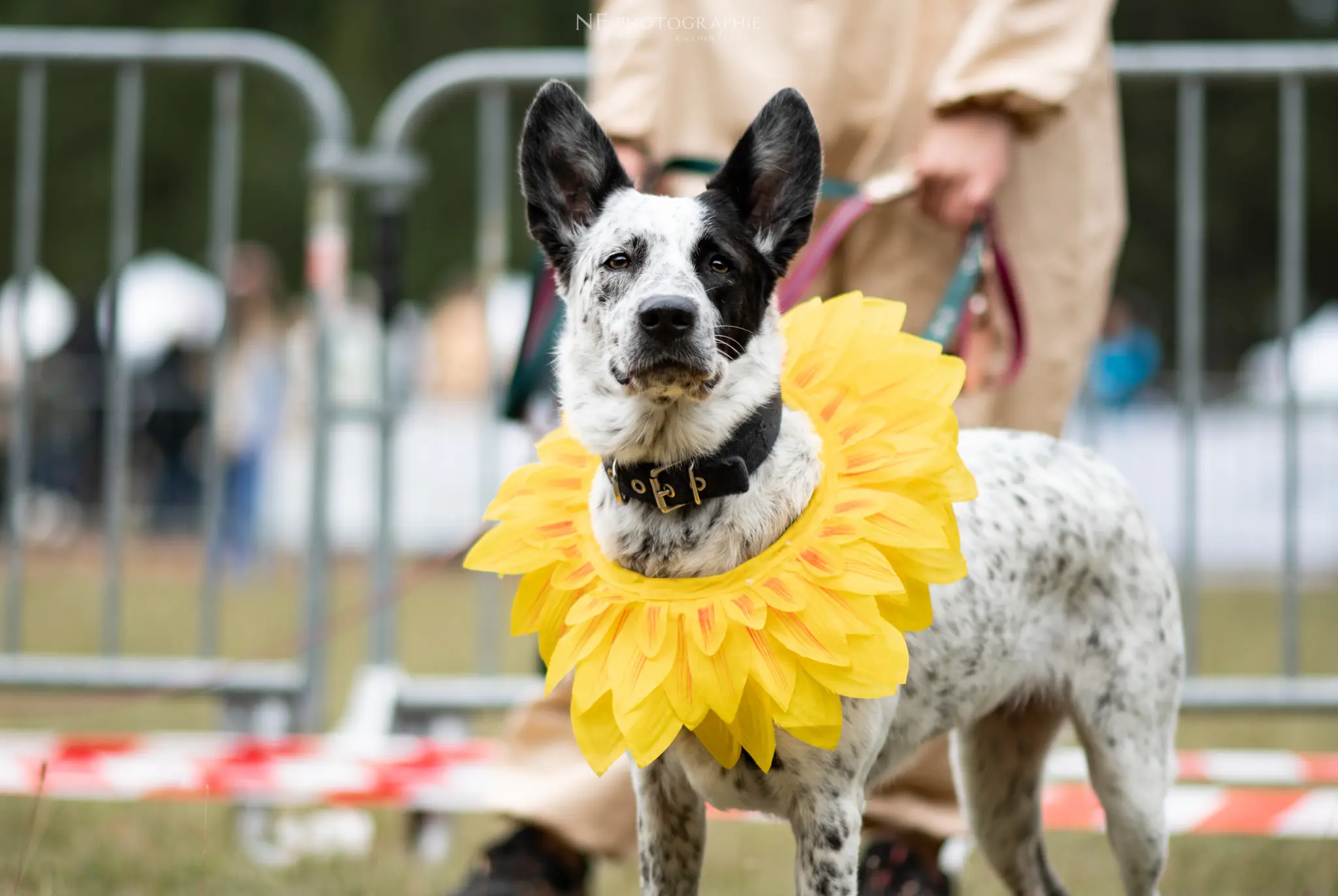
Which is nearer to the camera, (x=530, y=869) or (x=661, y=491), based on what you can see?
(x=661, y=491)

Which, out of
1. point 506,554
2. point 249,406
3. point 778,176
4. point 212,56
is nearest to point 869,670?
point 506,554

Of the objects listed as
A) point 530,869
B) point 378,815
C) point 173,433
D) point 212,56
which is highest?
point 212,56

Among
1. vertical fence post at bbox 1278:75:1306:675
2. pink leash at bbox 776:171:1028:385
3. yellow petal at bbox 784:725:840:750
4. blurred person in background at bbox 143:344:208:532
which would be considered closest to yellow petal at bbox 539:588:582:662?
yellow petal at bbox 784:725:840:750

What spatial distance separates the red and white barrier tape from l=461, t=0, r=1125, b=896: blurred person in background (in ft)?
1.44

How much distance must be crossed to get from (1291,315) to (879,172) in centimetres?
199

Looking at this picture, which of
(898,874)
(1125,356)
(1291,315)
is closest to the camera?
(898,874)

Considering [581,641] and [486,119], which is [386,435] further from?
[581,641]

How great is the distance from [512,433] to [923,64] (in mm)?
5309

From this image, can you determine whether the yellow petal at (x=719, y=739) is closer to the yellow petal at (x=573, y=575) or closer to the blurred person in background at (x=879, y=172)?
the yellow petal at (x=573, y=575)

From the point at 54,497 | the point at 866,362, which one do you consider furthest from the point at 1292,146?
the point at 54,497

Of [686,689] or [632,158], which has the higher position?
[632,158]

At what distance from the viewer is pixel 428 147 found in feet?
80.2

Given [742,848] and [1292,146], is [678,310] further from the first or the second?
[1292,146]

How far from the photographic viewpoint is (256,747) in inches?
151
